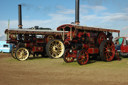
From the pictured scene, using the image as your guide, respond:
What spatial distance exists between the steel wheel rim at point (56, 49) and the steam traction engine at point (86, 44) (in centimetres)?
266

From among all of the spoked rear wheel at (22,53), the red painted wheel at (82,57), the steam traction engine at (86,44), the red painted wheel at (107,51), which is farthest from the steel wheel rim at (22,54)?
the red painted wheel at (107,51)

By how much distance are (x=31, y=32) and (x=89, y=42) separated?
5179 mm

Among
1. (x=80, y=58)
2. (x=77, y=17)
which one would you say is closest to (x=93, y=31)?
(x=80, y=58)

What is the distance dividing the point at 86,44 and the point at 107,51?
1.55 m

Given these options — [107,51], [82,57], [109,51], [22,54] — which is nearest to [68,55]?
[82,57]

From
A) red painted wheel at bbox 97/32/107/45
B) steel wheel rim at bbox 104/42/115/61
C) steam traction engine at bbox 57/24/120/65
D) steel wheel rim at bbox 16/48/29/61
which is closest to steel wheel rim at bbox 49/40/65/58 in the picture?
steel wheel rim at bbox 16/48/29/61

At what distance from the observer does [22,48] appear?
1270cm

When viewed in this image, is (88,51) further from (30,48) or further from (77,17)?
(77,17)

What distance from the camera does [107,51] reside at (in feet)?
35.2

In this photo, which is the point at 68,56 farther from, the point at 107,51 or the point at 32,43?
the point at 32,43

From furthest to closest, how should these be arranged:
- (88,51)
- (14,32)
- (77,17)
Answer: (77,17) < (14,32) < (88,51)

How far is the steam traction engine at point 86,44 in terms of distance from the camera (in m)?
9.78

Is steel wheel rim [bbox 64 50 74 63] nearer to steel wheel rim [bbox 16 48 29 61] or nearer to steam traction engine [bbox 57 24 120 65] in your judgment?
steam traction engine [bbox 57 24 120 65]

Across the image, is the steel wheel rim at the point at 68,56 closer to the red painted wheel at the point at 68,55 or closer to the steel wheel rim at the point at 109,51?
the red painted wheel at the point at 68,55
